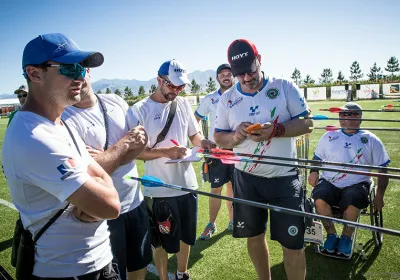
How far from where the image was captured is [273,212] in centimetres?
271

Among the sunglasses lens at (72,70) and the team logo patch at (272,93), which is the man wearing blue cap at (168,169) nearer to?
the team logo patch at (272,93)

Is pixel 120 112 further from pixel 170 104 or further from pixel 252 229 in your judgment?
pixel 252 229

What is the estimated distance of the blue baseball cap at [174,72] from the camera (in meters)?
3.14

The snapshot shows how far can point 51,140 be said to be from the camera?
1.40m

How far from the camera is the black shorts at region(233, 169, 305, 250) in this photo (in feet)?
8.34

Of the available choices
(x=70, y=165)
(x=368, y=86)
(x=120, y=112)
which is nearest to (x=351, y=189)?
(x=120, y=112)

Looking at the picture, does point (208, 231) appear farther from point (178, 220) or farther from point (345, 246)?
point (345, 246)

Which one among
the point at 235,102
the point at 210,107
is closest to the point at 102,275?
the point at 235,102

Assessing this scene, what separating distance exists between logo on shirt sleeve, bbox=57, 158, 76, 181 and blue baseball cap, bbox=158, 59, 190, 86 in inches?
75.0

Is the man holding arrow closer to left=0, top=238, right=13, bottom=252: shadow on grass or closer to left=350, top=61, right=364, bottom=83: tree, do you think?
left=0, top=238, right=13, bottom=252: shadow on grass

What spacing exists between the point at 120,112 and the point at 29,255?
136 cm

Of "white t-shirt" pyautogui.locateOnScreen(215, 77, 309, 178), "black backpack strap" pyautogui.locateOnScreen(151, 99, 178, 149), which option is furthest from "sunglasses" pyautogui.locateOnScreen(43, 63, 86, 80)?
"white t-shirt" pyautogui.locateOnScreen(215, 77, 309, 178)

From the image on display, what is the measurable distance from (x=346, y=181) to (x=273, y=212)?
1.77 metres

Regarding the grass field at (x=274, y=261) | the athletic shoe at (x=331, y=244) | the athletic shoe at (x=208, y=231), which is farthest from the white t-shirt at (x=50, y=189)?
the athletic shoe at (x=331, y=244)
